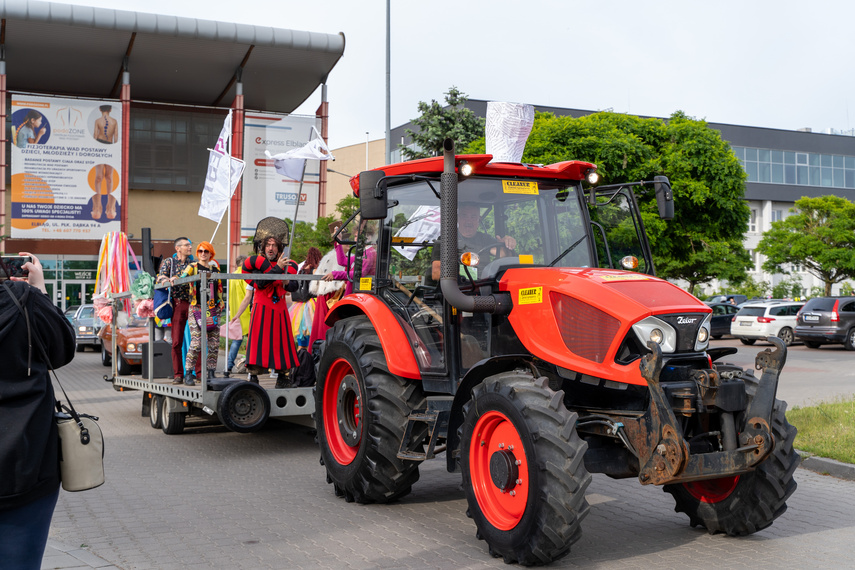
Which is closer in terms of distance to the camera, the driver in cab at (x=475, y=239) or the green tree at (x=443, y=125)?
the driver in cab at (x=475, y=239)

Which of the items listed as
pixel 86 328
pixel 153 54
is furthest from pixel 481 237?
pixel 153 54

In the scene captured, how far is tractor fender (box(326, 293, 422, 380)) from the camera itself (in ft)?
21.0

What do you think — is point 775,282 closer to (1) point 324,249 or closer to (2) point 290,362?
(1) point 324,249

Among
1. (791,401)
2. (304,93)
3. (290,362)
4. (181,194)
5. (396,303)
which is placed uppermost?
(304,93)

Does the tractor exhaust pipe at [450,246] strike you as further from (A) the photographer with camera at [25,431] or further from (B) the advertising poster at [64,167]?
(B) the advertising poster at [64,167]

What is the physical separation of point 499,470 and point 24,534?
9.09 feet

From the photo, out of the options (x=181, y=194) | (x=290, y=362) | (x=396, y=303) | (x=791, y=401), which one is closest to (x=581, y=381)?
(x=396, y=303)

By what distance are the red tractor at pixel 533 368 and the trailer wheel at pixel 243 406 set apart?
148 centimetres

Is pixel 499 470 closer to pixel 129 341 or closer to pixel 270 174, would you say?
pixel 129 341

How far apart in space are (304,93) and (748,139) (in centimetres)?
3869

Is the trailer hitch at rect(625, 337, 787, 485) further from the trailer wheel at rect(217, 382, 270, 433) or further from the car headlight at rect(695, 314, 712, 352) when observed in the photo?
the trailer wheel at rect(217, 382, 270, 433)

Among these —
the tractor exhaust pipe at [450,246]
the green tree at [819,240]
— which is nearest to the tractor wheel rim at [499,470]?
the tractor exhaust pipe at [450,246]

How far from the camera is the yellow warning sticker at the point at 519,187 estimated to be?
21.0 ft

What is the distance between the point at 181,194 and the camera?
147 feet
